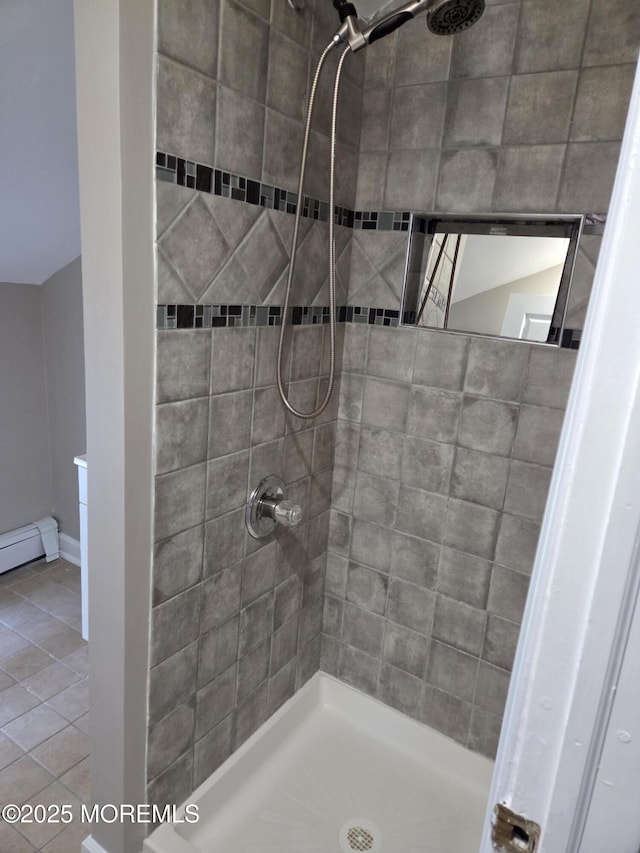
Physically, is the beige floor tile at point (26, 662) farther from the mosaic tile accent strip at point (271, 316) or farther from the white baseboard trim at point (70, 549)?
the mosaic tile accent strip at point (271, 316)

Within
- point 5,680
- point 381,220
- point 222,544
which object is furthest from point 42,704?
point 381,220

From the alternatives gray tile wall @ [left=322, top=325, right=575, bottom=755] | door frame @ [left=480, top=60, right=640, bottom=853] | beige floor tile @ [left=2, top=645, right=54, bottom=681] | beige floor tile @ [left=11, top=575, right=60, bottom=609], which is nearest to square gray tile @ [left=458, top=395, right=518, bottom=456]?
gray tile wall @ [left=322, top=325, right=575, bottom=755]

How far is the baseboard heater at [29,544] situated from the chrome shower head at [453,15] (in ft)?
8.51

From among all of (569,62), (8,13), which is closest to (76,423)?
(8,13)

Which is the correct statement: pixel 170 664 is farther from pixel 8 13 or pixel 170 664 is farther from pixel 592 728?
pixel 8 13

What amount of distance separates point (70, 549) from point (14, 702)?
0.93 metres

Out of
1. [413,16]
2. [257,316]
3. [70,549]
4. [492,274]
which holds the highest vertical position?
[413,16]

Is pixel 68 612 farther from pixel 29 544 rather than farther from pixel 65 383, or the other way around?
pixel 65 383

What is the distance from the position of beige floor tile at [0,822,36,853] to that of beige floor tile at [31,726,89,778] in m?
0.17

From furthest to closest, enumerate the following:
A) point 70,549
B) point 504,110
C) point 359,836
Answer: point 70,549 < point 359,836 < point 504,110

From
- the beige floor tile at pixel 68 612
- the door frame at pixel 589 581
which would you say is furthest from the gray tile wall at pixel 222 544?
the beige floor tile at pixel 68 612

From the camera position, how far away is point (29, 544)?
8.64ft

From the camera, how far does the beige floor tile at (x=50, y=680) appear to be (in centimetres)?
193

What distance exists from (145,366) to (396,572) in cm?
110
